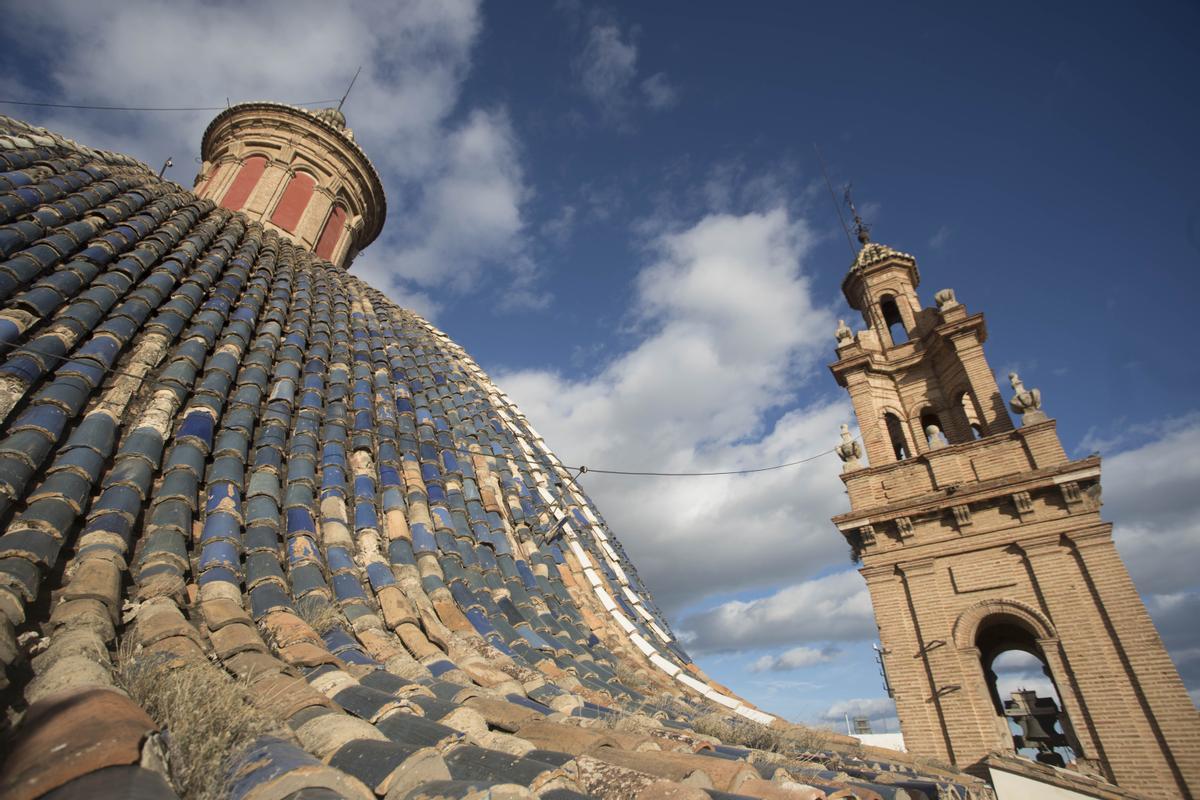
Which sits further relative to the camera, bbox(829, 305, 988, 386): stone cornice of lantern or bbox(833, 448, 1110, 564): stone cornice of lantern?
bbox(829, 305, 988, 386): stone cornice of lantern

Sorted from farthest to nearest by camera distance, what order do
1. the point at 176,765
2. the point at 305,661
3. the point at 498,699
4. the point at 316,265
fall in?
the point at 316,265, the point at 498,699, the point at 305,661, the point at 176,765

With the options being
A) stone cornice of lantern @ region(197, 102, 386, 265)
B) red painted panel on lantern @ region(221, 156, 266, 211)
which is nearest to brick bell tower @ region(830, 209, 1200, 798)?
stone cornice of lantern @ region(197, 102, 386, 265)

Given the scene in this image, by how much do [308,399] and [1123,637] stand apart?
14.3 metres

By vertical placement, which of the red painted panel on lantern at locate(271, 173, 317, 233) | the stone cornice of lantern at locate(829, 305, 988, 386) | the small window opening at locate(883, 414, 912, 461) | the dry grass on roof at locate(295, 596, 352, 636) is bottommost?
the dry grass on roof at locate(295, 596, 352, 636)

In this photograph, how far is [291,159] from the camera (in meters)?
16.5

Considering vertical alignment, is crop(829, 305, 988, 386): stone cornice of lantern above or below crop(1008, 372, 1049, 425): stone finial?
above

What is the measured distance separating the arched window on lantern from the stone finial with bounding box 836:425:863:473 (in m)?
15.4

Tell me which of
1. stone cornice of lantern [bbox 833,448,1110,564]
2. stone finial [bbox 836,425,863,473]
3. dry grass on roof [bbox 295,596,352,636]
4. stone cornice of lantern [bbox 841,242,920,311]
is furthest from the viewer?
stone cornice of lantern [bbox 841,242,920,311]

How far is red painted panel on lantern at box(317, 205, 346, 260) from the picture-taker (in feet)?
55.6

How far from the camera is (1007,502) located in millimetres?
12453

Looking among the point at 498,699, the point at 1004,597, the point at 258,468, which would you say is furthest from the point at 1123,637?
the point at 258,468

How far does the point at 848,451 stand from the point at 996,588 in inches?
169

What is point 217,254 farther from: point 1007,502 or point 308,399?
point 1007,502

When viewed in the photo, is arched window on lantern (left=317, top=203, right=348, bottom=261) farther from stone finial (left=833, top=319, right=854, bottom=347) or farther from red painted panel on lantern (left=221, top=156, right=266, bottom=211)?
stone finial (left=833, top=319, right=854, bottom=347)
